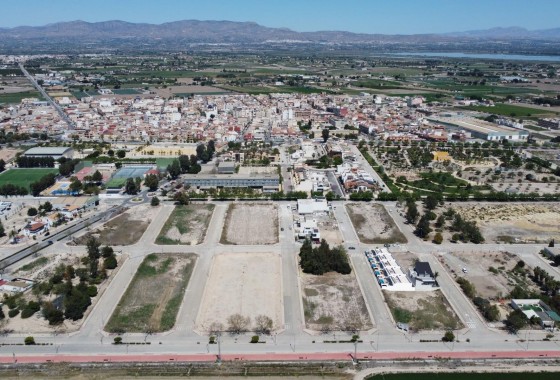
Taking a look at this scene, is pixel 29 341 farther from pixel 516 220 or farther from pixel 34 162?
pixel 516 220

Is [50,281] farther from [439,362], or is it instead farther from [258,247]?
[439,362]

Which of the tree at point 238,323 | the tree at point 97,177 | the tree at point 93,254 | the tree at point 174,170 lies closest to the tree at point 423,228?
the tree at point 238,323

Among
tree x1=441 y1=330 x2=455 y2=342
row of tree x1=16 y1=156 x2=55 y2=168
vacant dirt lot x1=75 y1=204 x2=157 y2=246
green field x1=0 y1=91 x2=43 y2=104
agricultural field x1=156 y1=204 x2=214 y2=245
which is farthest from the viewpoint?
green field x1=0 y1=91 x2=43 y2=104

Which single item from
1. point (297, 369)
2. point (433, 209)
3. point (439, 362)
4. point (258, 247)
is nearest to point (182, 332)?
point (297, 369)

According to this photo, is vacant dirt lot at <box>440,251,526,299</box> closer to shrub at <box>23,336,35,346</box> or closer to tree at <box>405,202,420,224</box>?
tree at <box>405,202,420,224</box>

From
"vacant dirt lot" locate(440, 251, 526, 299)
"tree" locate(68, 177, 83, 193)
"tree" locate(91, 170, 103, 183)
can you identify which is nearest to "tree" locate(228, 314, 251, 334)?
"vacant dirt lot" locate(440, 251, 526, 299)
